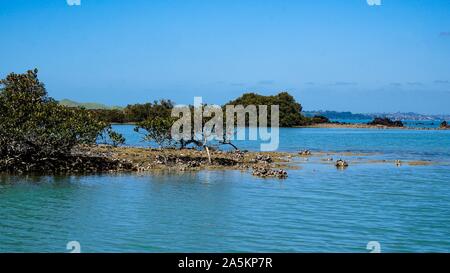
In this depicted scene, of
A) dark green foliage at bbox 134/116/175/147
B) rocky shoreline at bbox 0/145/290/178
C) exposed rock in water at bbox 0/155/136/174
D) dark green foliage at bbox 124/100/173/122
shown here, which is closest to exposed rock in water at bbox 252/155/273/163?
rocky shoreline at bbox 0/145/290/178

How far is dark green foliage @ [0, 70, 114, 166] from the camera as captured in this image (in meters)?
40.1

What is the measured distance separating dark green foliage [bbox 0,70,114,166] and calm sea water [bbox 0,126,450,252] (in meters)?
2.71

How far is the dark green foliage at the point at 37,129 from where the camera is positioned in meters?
40.1

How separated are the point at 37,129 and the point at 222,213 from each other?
18.0 metres

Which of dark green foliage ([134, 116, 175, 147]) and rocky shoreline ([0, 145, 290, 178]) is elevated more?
dark green foliage ([134, 116, 175, 147])

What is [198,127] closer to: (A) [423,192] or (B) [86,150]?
(B) [86,150]

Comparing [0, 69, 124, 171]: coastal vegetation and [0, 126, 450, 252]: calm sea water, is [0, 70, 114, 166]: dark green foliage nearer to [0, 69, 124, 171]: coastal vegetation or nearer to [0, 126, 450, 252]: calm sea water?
[0, 69, 124, 171]: coastal vegetation

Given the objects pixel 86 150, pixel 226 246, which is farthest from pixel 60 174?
pixel 226 246

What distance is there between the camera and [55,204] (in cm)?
3003

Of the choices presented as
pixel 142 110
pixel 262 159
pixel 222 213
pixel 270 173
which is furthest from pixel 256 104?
pixel 222 213

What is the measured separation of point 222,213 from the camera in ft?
94.1

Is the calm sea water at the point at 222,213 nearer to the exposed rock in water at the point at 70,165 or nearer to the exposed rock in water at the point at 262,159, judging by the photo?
the exposed rock in water at the point at 70,165

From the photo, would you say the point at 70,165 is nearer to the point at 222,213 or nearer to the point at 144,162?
the point at 144,162

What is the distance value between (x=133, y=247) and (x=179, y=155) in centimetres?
3012
